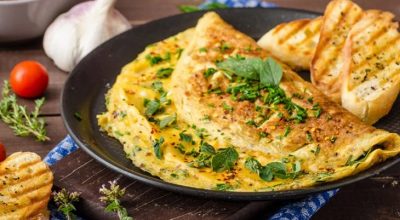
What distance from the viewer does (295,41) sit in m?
5.16

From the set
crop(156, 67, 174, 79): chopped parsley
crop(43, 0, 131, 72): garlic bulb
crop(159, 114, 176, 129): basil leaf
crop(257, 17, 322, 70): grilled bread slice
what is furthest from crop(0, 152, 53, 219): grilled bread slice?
crop(257, 17, 322, 70): grilled bread slice

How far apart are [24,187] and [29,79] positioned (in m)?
1.58

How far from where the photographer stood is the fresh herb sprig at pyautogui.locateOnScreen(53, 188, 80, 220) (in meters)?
3.83

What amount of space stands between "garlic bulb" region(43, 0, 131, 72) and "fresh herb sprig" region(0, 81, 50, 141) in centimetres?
57

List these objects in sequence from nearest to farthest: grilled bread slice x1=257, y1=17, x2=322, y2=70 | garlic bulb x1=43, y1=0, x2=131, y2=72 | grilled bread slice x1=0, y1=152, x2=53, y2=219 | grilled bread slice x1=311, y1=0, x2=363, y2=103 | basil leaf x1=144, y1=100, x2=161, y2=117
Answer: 1. grilled bread slice x1=0, y1=152, x2=53, y2=219
2. basil leaf x1=144, y1=100, x2=161, y2=117
3. grilled bread slice x1=311, y1=0, x2=363, y2=103
4. grilled bread slice x1=257, y1=17, x2=322, y2=70
5. garlic bulb x1=43, y1=0, x2=131, y2=72

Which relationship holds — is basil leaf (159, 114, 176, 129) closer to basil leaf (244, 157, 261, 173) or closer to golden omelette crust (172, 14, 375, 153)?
golden omelette crust (172, 14, 375, 153)

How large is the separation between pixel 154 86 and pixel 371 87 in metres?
1.36

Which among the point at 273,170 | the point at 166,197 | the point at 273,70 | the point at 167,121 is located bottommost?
the point at 166,197

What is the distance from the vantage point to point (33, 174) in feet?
12.7

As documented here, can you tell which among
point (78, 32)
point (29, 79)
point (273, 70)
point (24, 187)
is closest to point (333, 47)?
point (273, 70)

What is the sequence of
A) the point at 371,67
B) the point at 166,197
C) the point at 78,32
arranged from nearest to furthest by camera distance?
the point at 166,197 < the point at 371,67 < the point at 78,32

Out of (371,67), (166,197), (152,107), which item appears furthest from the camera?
(371,67)

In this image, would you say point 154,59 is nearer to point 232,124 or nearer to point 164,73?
point 164,73

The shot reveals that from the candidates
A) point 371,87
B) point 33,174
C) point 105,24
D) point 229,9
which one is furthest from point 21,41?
point 371,87
